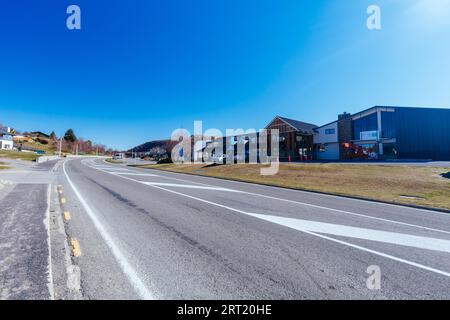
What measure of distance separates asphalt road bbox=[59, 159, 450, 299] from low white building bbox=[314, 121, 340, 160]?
32.4 meters

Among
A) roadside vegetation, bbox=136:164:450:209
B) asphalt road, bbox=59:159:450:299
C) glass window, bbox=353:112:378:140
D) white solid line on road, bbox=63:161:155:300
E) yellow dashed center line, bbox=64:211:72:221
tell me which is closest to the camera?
white solid line on road, bbox=63:161:155:300

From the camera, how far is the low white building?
37.2m

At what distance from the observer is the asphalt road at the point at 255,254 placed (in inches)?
115

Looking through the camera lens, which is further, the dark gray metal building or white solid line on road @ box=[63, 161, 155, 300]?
the dark gray metal building

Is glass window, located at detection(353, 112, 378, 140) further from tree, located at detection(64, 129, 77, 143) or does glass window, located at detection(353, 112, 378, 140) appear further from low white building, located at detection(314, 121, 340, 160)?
tree, located at detection(64, 129, 77, 143)

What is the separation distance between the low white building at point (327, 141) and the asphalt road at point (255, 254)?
32378mm

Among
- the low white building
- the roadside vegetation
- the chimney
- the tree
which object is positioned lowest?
the roadside vegetation

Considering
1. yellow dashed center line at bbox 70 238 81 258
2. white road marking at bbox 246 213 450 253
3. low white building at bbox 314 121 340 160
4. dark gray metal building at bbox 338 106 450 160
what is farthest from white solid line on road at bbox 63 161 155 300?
low white building at bbox 314 121 340 160

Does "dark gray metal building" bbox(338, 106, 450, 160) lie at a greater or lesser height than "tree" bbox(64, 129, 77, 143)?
lesser

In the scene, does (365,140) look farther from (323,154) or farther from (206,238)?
(206,238)

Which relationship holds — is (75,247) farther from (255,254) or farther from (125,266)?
(255,254)

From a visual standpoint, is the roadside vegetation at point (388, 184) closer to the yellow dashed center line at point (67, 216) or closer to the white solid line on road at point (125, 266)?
the white solid line on road at point (125, 266)

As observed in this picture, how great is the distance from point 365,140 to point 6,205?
127 feet
